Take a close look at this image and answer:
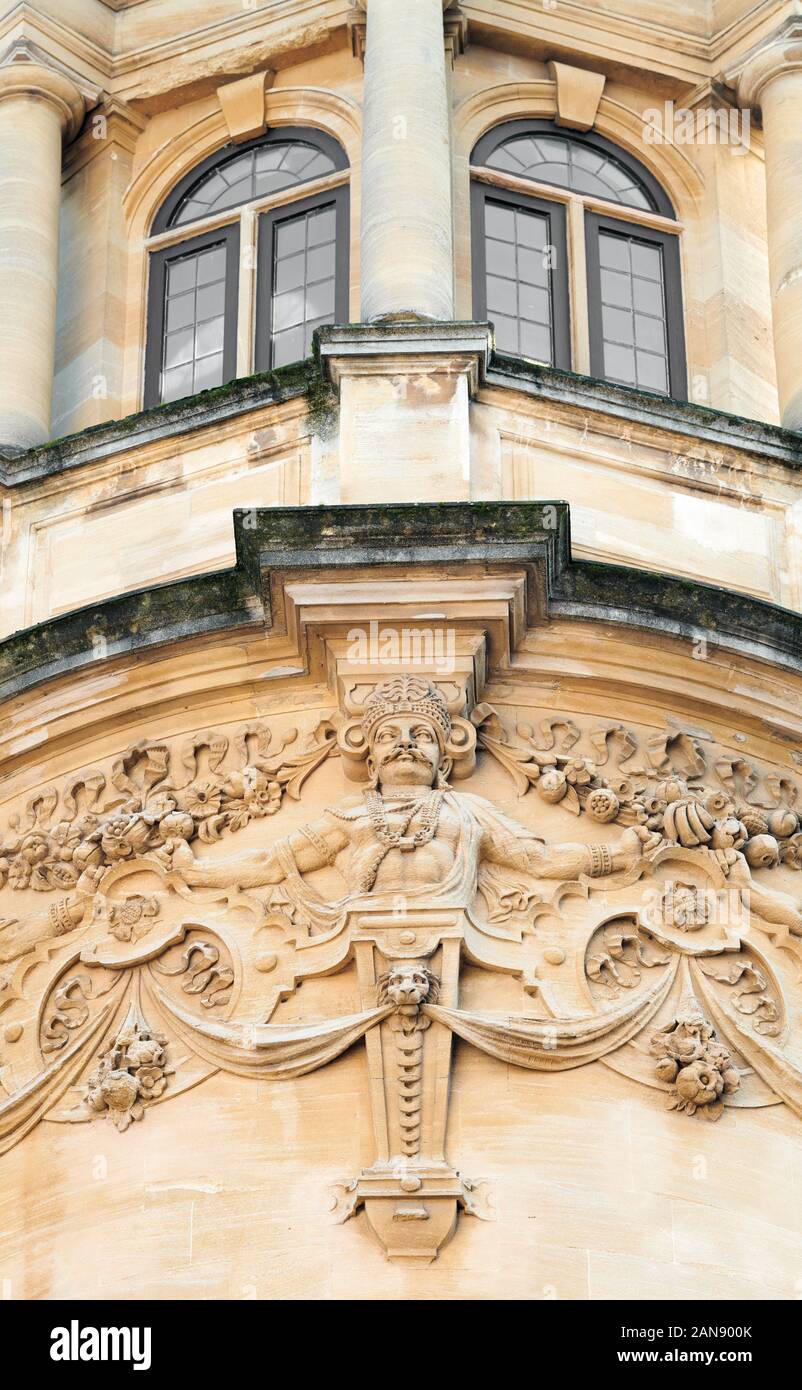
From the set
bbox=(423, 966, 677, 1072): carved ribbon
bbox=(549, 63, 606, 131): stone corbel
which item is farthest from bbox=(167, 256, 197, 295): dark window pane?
bbox=(423, 966, 677, 1072): carved ribbon

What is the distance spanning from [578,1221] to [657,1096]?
648 mm

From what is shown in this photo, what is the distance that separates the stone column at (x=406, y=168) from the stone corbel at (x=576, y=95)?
1054 millimetres

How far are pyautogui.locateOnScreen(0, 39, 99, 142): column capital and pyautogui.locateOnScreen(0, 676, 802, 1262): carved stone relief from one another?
16.9 feet

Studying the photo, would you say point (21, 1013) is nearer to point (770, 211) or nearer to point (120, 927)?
point (120, 927)

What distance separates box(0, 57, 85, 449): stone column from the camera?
1573 centimetres

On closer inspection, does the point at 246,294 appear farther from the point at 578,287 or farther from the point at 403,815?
the point at 403,815

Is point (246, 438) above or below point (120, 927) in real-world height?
above

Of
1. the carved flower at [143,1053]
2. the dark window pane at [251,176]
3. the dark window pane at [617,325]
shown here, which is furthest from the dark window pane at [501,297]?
the carved flower at [143,1053]

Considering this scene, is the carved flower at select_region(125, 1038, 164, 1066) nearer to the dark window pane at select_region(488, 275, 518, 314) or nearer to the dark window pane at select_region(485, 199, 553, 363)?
the dark window pane at select_region(485, 199, 553, 363)

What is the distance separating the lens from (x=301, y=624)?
43.4 feet

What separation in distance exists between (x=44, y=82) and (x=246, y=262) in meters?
1.56

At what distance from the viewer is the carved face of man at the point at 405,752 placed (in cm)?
1293
